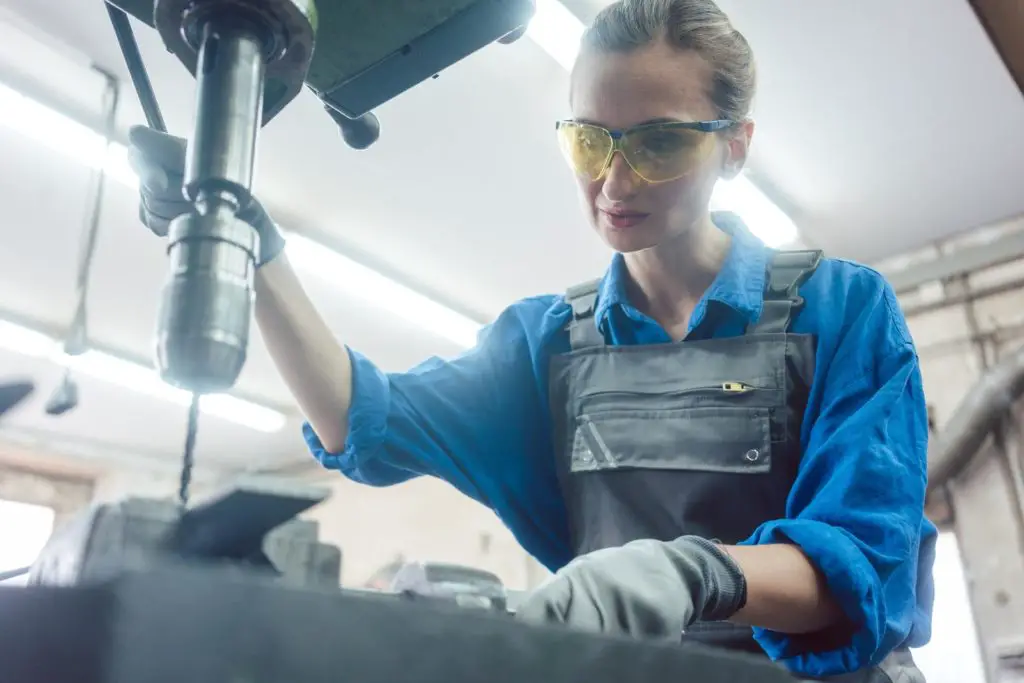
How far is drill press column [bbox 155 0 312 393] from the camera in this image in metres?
0.42

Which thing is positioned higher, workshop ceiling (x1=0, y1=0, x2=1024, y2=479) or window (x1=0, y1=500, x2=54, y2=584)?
workshop ceiling (x1=0, y1=0, x2=1024, y2=479)

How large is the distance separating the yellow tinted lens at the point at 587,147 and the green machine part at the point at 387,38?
10.1 inches

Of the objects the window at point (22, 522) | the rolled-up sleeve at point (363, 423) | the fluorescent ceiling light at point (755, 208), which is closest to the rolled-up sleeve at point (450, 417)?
the rolled-up sleeve at point (363, 423)

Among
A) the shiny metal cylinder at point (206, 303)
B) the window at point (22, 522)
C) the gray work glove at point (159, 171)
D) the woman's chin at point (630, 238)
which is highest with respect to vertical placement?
the window at point (22, 522)

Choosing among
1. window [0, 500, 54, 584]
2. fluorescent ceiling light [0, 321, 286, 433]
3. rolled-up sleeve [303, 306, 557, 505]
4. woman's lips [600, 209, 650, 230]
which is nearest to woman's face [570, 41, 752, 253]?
woman's lips [600, 209, 650, 230]

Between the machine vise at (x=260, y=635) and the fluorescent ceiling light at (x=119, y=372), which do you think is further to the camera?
the fluorescent ceiling light at (x=119, y=372)

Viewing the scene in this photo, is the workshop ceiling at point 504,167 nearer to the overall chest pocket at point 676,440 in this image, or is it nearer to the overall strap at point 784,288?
the overall strap at point 784,288

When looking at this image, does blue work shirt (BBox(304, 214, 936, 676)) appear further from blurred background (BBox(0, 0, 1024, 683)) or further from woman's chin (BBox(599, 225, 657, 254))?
blurred background (BBox(0, 0, 1024, 683))

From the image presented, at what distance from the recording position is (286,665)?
28 centimetres

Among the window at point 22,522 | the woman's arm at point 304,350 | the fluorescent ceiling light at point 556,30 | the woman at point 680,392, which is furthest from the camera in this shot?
the window at point 22,522

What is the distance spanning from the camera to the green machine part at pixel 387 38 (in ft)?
2.05

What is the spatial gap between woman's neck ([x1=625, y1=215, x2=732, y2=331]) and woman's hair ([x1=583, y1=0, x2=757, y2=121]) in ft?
0.50

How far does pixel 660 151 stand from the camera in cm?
91

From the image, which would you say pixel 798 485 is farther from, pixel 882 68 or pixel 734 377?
pixel 882 68
